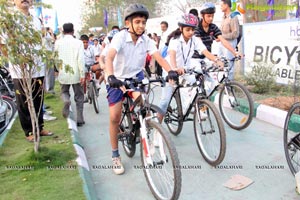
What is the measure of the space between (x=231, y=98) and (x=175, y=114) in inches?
36.9

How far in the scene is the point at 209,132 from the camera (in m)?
3.95

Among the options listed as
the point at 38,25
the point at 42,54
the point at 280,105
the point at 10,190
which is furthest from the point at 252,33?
the point at 10,190

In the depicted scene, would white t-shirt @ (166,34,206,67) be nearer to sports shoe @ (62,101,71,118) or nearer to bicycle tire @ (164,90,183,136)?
bicycle tire @ (164,90,183,136)

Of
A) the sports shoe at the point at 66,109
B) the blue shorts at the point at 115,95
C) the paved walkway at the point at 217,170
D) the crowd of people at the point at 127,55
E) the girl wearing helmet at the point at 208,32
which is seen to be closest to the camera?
the paved walkway at the point at 217,170

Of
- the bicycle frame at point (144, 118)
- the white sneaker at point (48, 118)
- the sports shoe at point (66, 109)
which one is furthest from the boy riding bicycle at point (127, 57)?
the white sneaker at point (48, 118)

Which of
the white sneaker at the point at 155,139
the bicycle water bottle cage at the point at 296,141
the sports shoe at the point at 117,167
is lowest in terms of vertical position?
the sports shoe at the point at 117,167

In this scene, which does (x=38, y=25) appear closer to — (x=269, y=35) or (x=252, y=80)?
(x=252, y=80)

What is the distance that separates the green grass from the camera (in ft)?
10.6

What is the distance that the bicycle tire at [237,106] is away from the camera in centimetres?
471

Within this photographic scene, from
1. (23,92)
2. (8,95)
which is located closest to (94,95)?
(8,95)

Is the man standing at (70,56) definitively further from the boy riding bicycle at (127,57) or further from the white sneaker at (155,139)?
the white sneaker at (155,139)

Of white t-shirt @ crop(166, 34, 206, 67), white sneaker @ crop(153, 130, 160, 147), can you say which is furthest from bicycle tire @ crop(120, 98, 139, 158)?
white t-shirt @ crop(166, 34, 206, 67)

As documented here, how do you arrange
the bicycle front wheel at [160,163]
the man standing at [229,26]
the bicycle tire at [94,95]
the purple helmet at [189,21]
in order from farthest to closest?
the man standing at [229,26] → the bicycle tire at [94,95] → the purple helmet at [189,21] → the bicycle front wheel at [160,163]

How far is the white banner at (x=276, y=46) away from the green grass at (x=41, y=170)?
464cm
